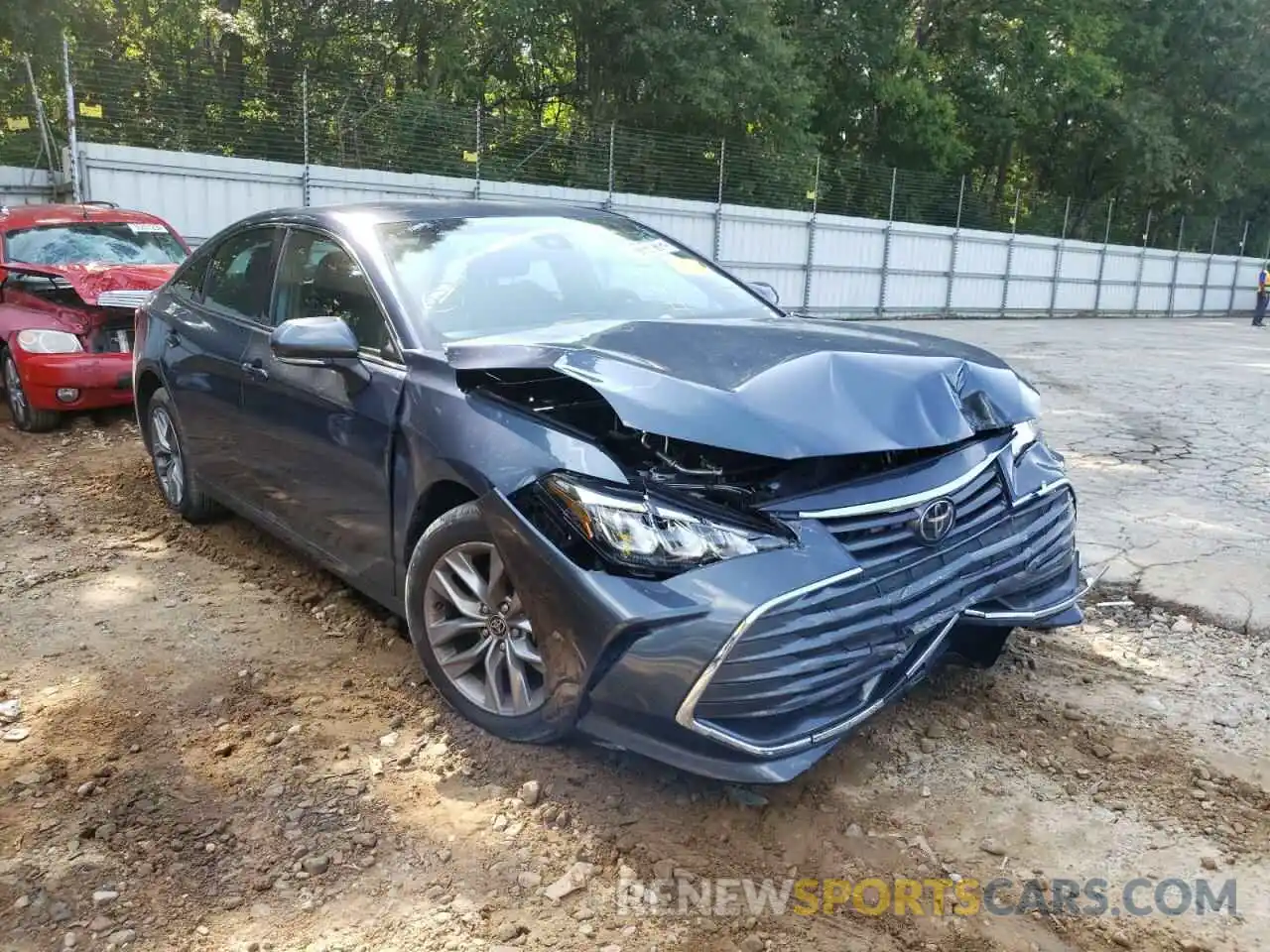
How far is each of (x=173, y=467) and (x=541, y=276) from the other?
247cm

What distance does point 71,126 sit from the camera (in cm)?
1212

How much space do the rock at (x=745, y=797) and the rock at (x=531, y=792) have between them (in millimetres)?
513

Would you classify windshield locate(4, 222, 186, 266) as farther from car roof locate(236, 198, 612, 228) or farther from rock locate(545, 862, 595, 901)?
rock locate(545, 862, 595, 901)

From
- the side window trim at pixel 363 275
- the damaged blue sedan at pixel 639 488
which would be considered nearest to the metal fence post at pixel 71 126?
the side window trim at pixel 363 275

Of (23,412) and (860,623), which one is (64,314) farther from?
(860,623)

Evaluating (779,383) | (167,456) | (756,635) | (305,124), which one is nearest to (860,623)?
(756,635)

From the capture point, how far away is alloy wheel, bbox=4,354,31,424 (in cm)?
674

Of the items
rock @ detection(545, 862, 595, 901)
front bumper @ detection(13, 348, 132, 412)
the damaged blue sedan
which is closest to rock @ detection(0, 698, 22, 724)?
the damaged blue sedan

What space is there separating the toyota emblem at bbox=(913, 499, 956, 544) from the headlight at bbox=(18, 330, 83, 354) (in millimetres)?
6119

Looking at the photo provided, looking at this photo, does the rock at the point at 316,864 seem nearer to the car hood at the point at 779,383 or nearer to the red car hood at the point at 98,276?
the car hood at the point at 779,383

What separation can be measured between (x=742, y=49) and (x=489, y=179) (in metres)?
7.54

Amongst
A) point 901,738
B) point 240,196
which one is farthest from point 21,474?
point 240,196

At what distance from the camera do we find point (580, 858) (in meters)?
2.42

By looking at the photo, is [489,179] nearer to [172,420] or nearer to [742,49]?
[742,49]
